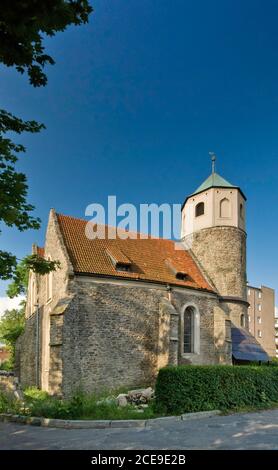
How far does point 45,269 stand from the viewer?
11.8 meters

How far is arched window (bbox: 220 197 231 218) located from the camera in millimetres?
26250

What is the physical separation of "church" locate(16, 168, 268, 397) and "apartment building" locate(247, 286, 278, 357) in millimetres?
50388

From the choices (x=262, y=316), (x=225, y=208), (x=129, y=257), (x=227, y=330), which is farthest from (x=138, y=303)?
(x=262, y=316)

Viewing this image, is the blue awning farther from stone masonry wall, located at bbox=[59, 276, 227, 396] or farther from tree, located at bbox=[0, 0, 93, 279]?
tree, located at bbox=[0, 0, 93, 279]

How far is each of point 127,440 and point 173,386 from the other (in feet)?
14.2

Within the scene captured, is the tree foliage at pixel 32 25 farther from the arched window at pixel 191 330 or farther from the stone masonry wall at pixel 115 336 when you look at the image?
the arched window at pixel 191 330

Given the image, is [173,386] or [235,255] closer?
[173,386]

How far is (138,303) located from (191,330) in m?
4.13

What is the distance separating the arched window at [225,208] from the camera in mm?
26250

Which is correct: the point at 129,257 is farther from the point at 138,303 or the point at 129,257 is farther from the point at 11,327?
the point at 11,327

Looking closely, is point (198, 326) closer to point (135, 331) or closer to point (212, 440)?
point (135, 331)
